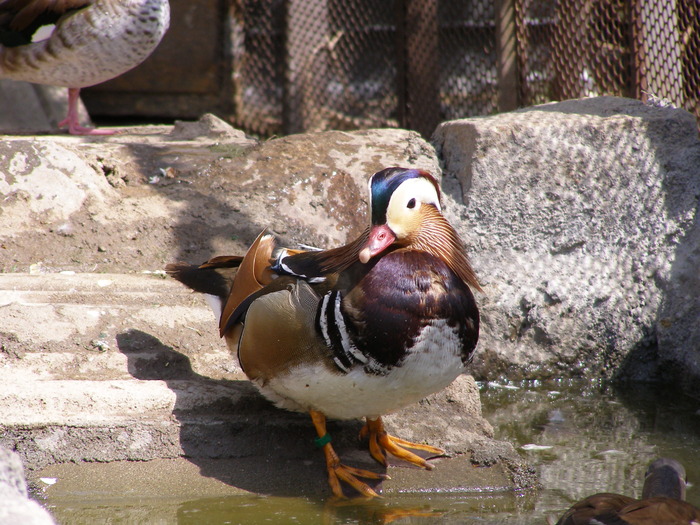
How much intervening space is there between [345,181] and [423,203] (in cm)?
187

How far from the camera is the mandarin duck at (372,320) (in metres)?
2.69

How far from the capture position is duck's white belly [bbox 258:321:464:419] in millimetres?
2691

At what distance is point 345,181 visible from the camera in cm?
466

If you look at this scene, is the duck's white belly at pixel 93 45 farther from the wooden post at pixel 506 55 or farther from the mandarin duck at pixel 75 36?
the wooden post at pixel 506 55

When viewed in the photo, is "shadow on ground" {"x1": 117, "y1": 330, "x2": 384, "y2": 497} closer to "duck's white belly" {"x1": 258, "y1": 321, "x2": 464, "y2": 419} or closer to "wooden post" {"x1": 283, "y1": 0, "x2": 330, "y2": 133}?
"duck's white belly" {"x1": 258, "y1": 321, "x2": 464, "y2": 419}

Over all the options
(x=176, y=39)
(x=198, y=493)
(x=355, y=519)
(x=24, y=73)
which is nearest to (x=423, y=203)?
(x=355, y=519)

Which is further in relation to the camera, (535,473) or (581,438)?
(581,438)

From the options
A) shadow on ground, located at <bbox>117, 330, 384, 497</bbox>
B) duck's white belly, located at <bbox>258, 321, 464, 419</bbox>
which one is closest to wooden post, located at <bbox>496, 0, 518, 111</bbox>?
shadow on ground, located at <bbox>117, 330, 384, 497</bbox>

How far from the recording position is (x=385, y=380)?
2.71 metres

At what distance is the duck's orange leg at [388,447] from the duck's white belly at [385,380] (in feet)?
0.90

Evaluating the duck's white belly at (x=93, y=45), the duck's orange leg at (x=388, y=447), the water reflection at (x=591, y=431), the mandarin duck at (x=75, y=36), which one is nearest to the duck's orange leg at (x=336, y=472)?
the duck's orange leg at (x=388, y=447)

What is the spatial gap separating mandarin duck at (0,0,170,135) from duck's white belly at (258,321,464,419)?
3.58 metres

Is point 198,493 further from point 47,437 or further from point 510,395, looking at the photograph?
point 510,395

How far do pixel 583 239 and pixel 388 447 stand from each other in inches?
79.5
